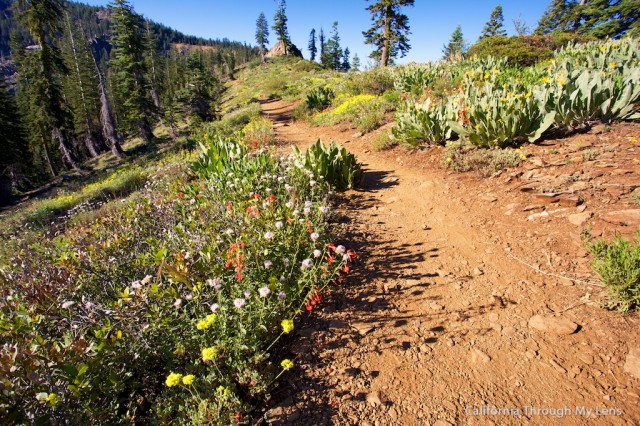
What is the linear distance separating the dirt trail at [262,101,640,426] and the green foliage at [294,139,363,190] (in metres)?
1.52

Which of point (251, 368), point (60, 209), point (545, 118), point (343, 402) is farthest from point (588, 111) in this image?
point (60, 209)

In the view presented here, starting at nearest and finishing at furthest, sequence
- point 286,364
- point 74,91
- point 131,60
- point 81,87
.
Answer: point 286,364 < point 131,60 < point 81,87 < point 74,91

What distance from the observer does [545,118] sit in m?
4.98

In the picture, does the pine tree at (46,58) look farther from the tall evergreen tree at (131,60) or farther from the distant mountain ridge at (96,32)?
the distant mountain ridge at (96,32)

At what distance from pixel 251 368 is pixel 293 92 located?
78.7ft

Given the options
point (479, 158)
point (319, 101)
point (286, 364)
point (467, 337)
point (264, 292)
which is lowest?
point (467, 337)

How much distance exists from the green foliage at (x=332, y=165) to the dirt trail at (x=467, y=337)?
1.52 metres

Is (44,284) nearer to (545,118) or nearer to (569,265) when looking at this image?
(569,265)

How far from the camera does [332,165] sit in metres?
5.30

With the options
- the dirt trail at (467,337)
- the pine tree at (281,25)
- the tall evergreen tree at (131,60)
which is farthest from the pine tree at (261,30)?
the dirt trail at (467,337)

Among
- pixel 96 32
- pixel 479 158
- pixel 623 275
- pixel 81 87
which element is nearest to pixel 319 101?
pixel 479 158

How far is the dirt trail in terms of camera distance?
199 centimetres

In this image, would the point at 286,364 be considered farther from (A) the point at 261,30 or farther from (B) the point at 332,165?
(A) the point at 261,30

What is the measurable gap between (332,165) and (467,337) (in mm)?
3479
